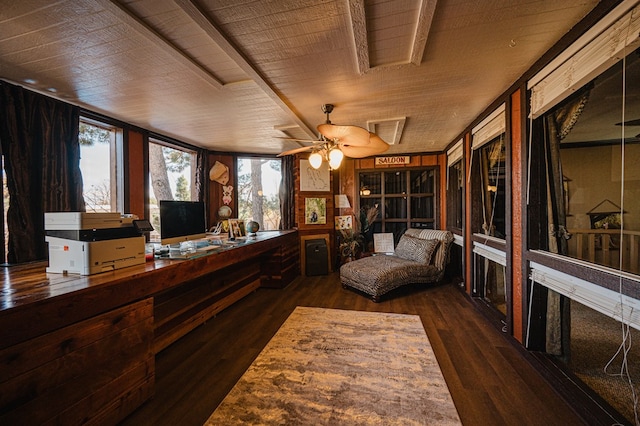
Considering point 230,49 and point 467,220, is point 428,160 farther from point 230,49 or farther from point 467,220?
point 230,49

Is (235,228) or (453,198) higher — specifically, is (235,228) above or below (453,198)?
below

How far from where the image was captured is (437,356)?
2139 mm

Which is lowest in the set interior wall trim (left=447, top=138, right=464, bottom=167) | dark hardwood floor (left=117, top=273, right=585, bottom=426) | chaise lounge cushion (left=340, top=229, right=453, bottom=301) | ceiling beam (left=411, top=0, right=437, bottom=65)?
dark hardwood floor (left=117, top=273, right=585, bottom=426)

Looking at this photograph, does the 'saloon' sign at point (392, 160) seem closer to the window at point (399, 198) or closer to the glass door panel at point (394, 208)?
the window at point (399, 198)

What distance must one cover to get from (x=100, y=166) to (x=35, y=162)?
0.74 meters

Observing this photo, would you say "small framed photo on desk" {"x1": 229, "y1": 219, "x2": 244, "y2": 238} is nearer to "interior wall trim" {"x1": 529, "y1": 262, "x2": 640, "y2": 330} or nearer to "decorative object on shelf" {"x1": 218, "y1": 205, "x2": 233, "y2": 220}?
"decorative object on shelf" {"x1": 218, "y1": 205, "x2": 233, "y2": 220}

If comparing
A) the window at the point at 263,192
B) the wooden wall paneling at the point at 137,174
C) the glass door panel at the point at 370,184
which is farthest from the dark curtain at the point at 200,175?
the glass door panel at the point at 370,184

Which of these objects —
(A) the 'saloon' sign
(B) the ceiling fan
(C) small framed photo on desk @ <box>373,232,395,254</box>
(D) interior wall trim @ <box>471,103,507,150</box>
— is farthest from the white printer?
(A) the 'saloon' sign

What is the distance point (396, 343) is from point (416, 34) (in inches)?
97.0

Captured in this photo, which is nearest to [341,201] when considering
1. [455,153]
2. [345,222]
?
[345,222]

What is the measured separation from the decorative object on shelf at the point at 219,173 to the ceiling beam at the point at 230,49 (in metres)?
2.39

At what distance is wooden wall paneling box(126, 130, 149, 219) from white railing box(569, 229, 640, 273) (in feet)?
14.9

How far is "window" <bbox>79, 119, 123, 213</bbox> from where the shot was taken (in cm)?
287

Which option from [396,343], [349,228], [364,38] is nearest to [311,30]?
[364,38]
